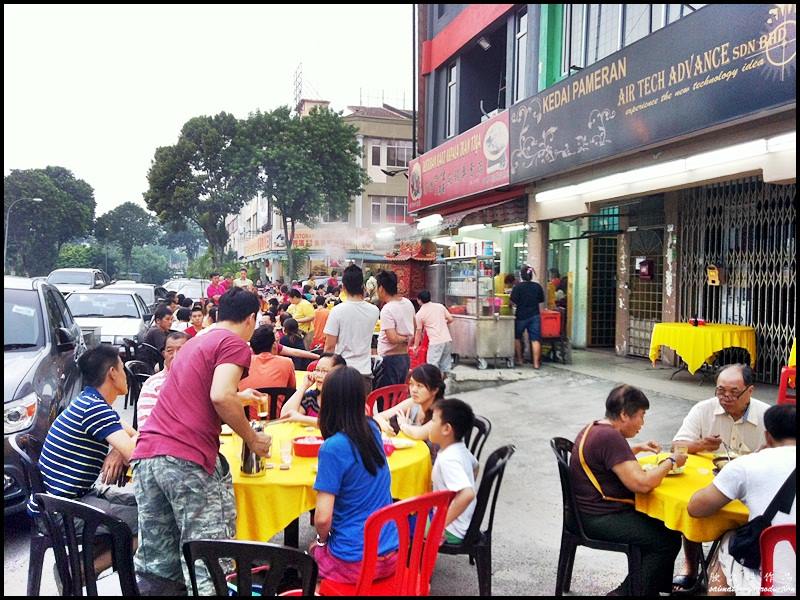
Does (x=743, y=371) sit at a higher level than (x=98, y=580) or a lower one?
higher

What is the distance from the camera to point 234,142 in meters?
23.2

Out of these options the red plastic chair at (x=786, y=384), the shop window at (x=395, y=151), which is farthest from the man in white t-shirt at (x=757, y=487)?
the shop window at (x=395, y=151)

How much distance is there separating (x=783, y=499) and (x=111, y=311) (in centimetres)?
1104

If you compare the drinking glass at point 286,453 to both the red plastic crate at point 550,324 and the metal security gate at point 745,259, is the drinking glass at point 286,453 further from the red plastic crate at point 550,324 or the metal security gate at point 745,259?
the red plastic crate at point 550,324

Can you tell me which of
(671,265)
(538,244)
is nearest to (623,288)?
(671,265)

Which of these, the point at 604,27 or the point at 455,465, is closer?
the point at 455,465

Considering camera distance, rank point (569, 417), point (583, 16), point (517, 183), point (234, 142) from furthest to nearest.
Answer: point (234, 142) → point (517, 183) → point (583, 16) → point (569, 417)

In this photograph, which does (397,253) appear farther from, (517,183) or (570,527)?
(570,527)

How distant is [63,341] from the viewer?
5754 millimetres

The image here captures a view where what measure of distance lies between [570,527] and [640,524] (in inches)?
15.2

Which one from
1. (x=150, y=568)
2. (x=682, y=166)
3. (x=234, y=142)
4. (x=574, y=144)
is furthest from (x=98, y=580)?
(x=234, y=142)

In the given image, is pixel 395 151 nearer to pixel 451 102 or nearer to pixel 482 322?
pixel 451 102

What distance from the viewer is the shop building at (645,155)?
21.6 feet

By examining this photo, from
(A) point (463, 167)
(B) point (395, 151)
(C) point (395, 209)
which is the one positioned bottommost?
(A) point (463, 167)
